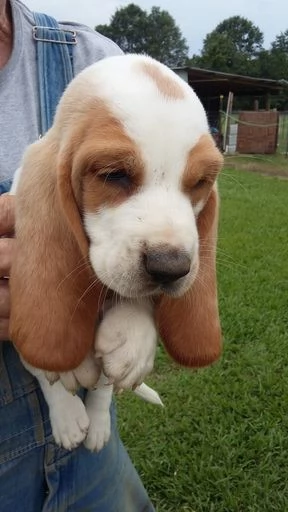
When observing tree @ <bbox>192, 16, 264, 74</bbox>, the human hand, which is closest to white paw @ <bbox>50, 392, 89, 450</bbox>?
the human hand

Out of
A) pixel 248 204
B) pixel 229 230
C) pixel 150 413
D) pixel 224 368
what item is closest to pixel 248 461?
pixel 150 413

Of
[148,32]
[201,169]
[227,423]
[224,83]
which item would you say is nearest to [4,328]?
[201,169]

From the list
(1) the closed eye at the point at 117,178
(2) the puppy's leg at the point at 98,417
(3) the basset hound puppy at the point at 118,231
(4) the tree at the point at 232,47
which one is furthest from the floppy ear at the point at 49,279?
(4) the tree at the point at 232,47

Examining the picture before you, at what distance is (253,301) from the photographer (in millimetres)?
5906

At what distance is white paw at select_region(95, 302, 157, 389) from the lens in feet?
5.50

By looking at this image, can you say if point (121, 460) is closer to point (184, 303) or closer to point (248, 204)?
point (184, 303)

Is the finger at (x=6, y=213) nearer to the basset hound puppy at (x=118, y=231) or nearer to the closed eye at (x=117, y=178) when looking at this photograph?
the basset hound puppy at (x=118, y=231)

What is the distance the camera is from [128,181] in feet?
4.99

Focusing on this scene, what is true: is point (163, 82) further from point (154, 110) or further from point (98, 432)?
point (98, 432)

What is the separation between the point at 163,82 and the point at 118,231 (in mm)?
396

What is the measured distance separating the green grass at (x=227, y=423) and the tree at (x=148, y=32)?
7757cm

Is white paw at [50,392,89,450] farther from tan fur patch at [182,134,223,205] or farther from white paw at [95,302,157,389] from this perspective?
tan fur patch at [182,134,223,205]

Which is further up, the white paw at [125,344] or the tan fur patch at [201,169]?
the tan fur patch at [201,169]

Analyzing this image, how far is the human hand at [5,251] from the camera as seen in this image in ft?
5.75
